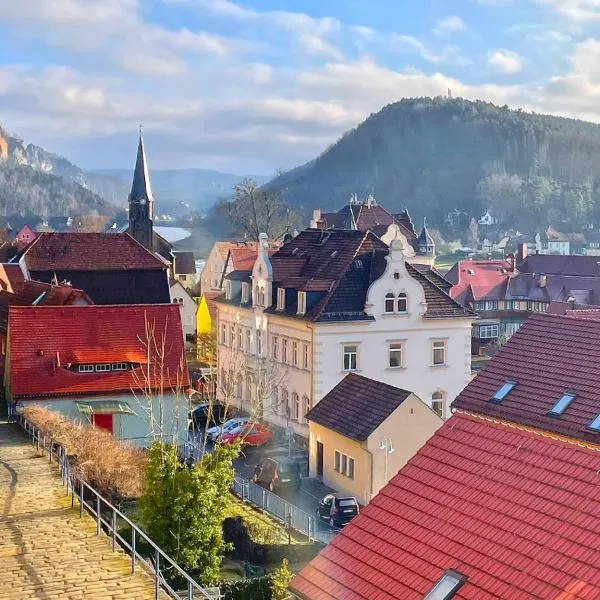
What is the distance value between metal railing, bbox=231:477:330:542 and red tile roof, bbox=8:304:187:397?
3.69 metres

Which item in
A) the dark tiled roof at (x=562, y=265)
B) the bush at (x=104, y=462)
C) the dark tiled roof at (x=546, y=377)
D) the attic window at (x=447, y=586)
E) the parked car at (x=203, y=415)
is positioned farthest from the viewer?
the dark tiled roof at (x=562, y=265)

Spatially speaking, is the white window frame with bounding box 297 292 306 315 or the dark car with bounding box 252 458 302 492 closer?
the dark car with bounding box 252 458 302 492

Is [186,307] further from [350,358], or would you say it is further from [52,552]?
[52,552]

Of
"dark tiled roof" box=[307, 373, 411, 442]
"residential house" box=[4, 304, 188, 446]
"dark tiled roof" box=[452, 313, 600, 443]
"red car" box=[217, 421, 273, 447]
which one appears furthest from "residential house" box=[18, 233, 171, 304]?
"dark tiled roof" box=[452, 313, 600, 443]

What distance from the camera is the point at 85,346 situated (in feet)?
99.0

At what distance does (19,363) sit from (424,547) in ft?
63.4

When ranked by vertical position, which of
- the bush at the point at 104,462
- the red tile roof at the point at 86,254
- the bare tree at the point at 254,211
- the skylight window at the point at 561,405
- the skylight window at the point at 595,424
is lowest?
the bush at the point at 104,462

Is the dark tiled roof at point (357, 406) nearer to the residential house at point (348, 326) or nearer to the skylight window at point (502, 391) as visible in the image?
the skylight window at point (502, 391)

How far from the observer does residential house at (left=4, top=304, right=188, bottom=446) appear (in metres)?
28.6

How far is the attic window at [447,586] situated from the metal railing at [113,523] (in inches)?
107

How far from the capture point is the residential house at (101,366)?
28.6 m

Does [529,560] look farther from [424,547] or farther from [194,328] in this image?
[194,328]

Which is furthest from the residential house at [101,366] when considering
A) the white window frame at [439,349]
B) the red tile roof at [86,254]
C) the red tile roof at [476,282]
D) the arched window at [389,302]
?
the red tile roof at [476,282]

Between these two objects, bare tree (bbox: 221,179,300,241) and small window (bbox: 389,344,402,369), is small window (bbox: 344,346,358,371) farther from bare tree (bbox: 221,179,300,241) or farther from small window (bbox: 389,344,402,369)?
bare tree (bbox: 221,179,300,241)
